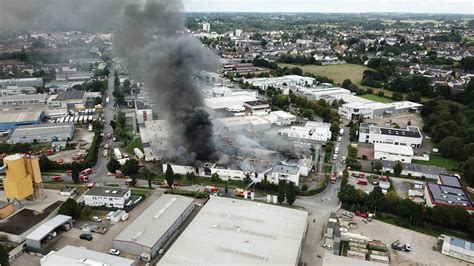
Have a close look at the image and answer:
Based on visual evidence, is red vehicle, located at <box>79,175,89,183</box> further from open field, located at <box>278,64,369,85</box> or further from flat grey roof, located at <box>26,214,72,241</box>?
open field, located at <box>278,64,369,85</box>

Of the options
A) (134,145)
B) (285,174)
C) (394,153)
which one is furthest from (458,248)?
(134,145)

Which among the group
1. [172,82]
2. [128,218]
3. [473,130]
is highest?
[172,82]

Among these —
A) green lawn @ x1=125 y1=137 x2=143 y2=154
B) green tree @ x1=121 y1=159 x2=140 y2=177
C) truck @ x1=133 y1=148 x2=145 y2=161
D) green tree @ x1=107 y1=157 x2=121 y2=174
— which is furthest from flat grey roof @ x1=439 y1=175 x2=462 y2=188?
green lawn @ x1=125 y1=137 x2=143 y2=154

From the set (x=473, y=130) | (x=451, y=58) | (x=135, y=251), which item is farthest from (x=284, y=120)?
(x=451, y=58)

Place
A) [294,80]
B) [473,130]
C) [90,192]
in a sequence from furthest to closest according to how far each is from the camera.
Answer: [294,80], [473,130], [90,192]

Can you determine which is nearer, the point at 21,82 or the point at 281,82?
the point at 21,82

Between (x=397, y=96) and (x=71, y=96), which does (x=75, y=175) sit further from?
(x=397, y=96)

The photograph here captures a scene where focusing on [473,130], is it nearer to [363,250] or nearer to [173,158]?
[363,250]
